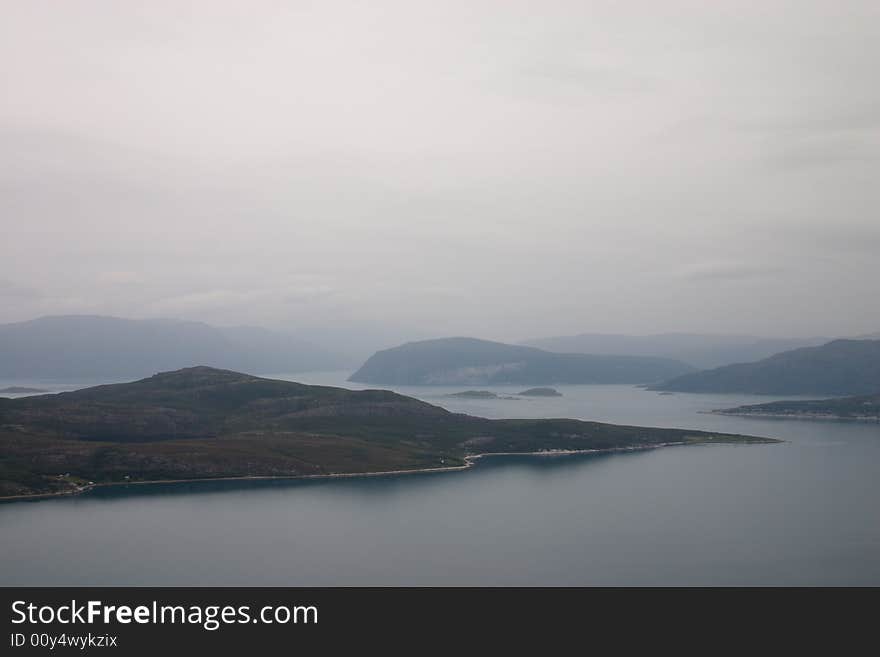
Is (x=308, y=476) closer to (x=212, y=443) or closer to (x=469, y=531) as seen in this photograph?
(x=212, y=443)

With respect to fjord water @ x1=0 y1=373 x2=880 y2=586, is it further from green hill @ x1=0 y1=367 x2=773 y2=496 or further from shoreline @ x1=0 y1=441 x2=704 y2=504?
green hill @ x1=0 y1=367 x2=773 y2=496

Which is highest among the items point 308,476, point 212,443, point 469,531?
point 212,443

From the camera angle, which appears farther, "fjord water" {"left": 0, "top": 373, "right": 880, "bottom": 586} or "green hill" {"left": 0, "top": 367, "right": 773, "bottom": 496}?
"green hill" {"left": 0, "top": 367, "right": 773, "bottom": 496}

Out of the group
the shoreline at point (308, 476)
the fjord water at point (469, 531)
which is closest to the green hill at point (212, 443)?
the shoreline at point (308, 476)

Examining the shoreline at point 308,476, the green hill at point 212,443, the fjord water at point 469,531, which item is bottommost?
the fjord water at point 469,531

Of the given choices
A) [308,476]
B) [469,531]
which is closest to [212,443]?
[308,476]

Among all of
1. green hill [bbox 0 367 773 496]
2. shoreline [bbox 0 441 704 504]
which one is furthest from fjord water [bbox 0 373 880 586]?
green hill [bbox 0 367 773 496]

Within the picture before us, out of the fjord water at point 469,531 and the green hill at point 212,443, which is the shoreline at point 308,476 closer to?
the green hill at point 212,443

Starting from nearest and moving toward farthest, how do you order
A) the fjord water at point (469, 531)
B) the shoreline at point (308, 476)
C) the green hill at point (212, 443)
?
the fjord water at point (469, 531), the shoreline at point (308, 476), the green hill at point (212, 443)

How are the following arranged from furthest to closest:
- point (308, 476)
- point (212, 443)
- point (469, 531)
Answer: point (212, 443), point (308, 476), point (469, 531)
